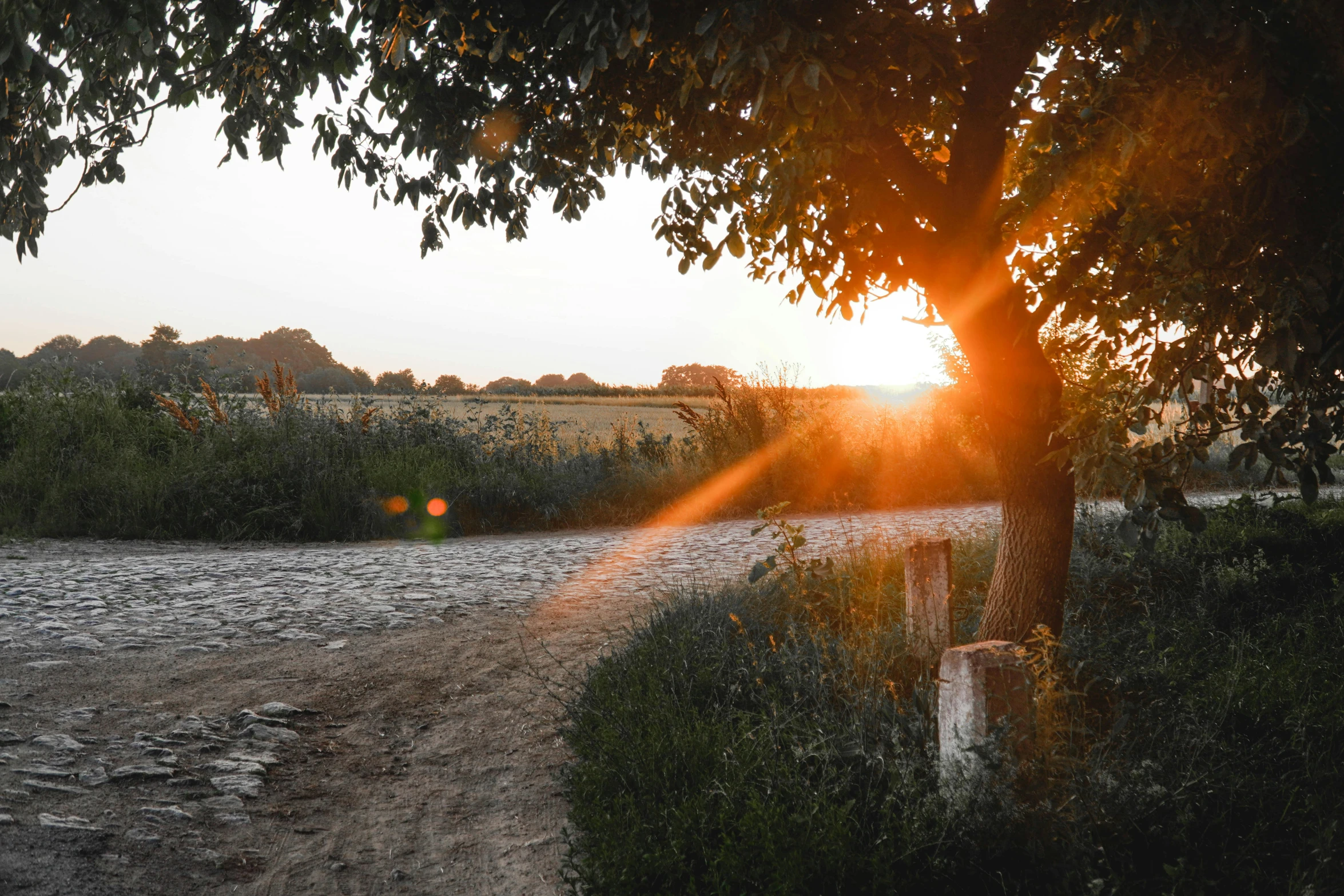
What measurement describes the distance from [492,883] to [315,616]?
145 inches

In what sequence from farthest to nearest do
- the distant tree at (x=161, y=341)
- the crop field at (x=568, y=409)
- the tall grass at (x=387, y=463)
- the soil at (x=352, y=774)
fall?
the distant tree at (x=161, y=341) → the crop field at (x=568, y=409) → the tall grass at (x=387, y=463) → the soil at (x=352, y=774)

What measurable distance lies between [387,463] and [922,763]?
9673 mm

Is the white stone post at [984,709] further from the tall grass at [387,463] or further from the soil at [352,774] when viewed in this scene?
the tall grass at [387,463]

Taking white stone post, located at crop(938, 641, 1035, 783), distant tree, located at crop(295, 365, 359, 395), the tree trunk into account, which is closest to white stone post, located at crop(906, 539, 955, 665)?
the tree trunk

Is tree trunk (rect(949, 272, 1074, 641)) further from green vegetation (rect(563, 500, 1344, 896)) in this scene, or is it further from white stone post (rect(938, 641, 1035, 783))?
white stone post (rect(938, 641, 1035, 783))

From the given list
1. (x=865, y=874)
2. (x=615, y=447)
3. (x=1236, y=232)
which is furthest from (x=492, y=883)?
(x=615, y=447)

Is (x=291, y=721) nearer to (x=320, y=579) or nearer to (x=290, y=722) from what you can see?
(x=290, y=722)

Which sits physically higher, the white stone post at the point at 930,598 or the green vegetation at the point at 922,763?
the white stone post at the point at 930,598

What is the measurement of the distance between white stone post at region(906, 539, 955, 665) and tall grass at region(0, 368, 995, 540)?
765cm

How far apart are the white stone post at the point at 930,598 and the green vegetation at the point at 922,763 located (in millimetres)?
162

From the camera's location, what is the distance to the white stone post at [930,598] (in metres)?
3.86

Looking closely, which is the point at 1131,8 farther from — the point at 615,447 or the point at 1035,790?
the point at 615,447

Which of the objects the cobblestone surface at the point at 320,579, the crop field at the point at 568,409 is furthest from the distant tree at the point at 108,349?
the cobblestone surface at the point at 320,579

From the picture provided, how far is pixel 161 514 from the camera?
9.81 meters
